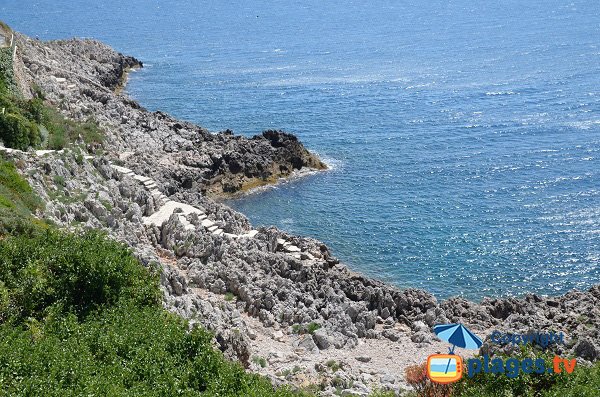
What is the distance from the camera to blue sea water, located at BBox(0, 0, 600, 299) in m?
48.6

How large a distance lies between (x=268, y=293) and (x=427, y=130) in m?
45.3

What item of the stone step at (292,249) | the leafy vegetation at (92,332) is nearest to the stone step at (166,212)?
the stone step at (292,249)

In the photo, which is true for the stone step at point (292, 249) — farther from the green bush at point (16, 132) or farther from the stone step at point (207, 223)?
the green bush at point (16, 132)

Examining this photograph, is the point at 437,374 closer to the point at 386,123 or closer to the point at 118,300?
the point at 118,300

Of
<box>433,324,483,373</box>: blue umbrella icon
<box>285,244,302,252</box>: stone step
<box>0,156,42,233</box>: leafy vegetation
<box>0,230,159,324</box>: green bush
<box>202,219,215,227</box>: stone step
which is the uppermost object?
<box>0,156,42,233</box>: leafy vegetation

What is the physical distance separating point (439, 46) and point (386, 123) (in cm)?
5759

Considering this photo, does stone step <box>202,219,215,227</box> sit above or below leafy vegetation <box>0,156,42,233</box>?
below

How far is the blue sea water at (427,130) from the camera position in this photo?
159 feet

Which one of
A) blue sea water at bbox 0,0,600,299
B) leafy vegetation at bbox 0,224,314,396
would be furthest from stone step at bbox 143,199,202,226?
leafy vegetation at bbox 0,224,314,396

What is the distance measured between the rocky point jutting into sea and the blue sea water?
4.50 m

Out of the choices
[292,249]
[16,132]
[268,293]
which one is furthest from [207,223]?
Result: [16,132]

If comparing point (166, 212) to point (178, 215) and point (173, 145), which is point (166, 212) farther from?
point (173, 145)

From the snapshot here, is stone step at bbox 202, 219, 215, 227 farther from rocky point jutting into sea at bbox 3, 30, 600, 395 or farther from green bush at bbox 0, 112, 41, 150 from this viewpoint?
green bush at bbox 0, 112, 41, 150

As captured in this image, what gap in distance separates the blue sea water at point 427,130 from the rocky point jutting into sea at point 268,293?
14.8ft
